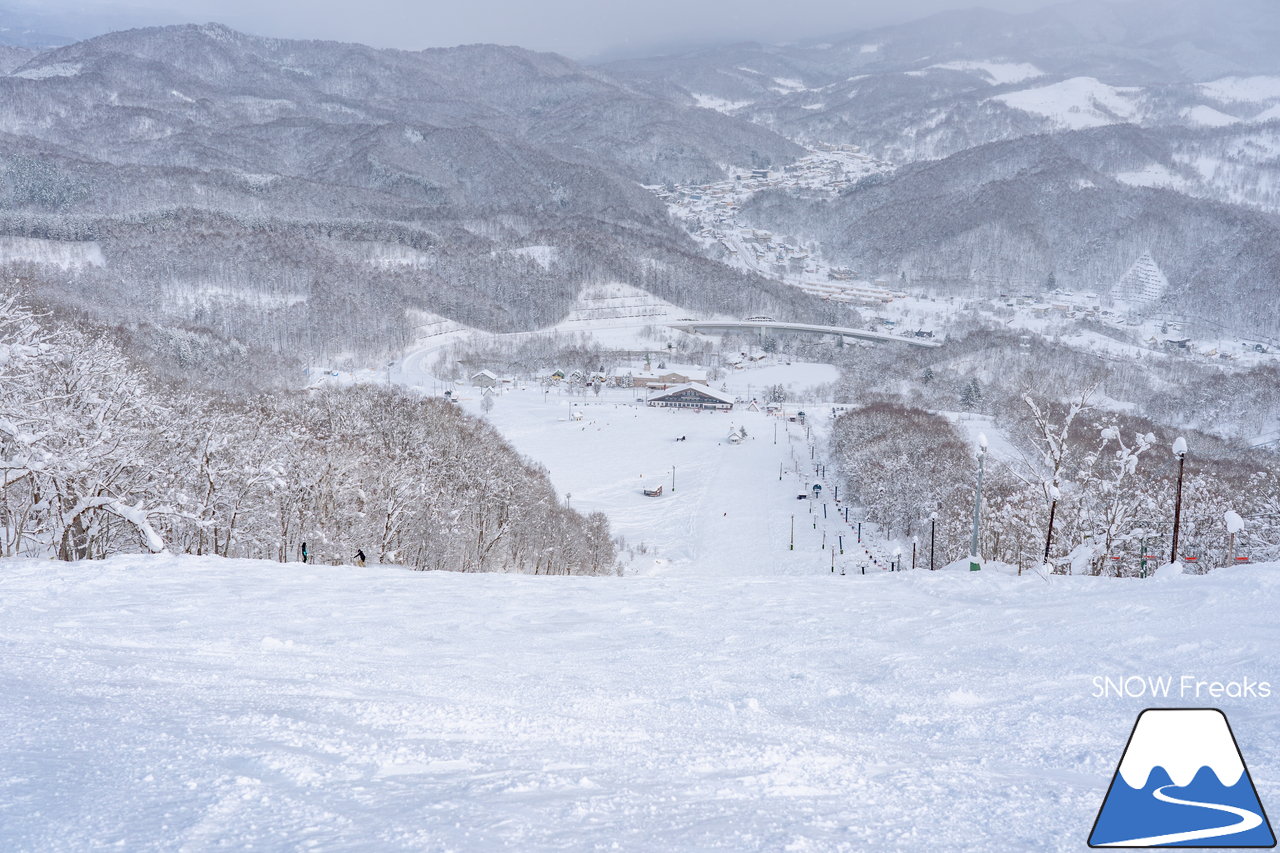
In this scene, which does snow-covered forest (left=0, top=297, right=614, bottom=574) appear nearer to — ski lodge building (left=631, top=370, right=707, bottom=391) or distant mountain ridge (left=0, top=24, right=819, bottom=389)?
ski lodge building (left=631, top=370, right=707, bottom=391)

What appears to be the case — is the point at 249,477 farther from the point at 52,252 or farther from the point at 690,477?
the point at 52,252

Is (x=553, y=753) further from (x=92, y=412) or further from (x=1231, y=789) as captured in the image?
(x=92, y=412)

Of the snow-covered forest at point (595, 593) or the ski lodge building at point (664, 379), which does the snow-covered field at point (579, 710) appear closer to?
the snow-covered forest at point (595, 593)

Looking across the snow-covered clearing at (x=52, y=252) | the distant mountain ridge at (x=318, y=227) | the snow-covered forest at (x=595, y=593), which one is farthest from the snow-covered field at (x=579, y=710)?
the snow-covered clearing at (x=52, y=252)

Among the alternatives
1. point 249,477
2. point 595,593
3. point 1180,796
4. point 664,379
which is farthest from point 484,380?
point 1180,796

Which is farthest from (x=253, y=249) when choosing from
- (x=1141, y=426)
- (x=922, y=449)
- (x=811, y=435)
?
(x=1141, y=426)

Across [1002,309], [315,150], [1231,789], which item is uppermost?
[315,150]
